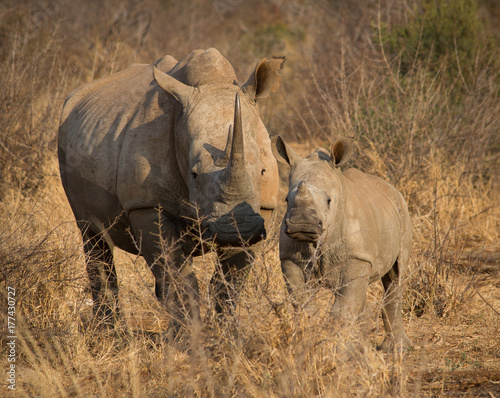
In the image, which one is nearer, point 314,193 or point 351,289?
point 314,193

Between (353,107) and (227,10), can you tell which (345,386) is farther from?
(227,10)

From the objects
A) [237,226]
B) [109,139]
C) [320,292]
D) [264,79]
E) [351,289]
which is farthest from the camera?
[109,139]

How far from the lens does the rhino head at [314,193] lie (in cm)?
374

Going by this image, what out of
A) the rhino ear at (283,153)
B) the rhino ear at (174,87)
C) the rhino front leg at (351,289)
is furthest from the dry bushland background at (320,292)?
the rhino ear at (174,87)

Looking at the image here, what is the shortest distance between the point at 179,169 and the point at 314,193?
3.51ft

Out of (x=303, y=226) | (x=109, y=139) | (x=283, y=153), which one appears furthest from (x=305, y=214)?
(x=109, y=139)

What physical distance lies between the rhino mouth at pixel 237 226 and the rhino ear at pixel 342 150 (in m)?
0.66

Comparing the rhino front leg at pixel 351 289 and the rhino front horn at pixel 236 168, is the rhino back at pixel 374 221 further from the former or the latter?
the rhino front horn at pixel 236 168

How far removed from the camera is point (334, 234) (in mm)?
4078

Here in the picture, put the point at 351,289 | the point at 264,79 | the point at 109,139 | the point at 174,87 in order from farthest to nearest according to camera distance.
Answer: the point at 109,139, the point at 264,79, the point at 174,87, the point at 351,289

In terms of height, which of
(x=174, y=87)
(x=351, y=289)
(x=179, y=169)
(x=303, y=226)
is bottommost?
(x=351, y=289)

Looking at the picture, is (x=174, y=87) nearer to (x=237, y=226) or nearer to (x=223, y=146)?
(x=223, y=146)

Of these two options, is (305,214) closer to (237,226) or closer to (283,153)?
(237,226)

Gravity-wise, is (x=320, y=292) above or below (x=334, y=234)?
below
